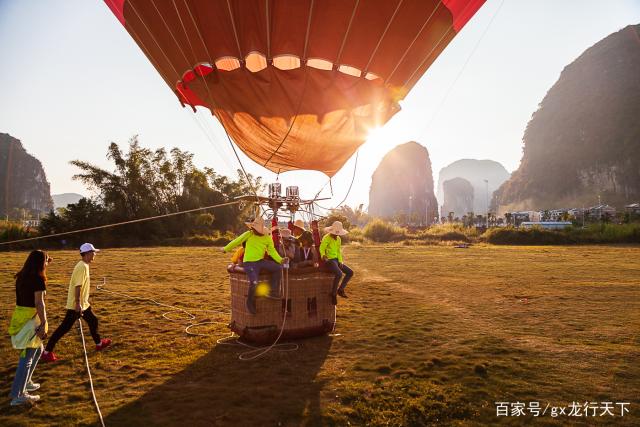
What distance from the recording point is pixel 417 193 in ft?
644

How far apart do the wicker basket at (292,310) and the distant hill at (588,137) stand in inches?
4954

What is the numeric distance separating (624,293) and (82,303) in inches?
454

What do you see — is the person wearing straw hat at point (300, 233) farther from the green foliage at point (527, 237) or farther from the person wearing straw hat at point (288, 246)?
the green foliage at point (527, 237)

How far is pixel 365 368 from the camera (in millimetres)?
4488

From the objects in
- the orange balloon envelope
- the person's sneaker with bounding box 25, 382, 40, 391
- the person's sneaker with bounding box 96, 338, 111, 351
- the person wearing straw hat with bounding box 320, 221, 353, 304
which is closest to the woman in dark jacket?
the person's sneaker with bounding box 25, 382, 40, 391

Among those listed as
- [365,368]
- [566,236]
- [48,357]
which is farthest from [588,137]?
[48,357]

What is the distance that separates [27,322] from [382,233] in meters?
40.7

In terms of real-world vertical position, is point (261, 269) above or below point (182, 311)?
above

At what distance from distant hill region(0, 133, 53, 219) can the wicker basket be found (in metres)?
142

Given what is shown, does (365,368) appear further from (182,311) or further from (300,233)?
(182,311)

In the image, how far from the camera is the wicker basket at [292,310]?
5.17m

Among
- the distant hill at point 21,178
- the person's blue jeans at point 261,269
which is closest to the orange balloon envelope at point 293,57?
the person's blue jeans at point 261,269

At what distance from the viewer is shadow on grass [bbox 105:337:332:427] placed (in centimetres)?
328

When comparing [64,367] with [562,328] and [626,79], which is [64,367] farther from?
[626,79]
